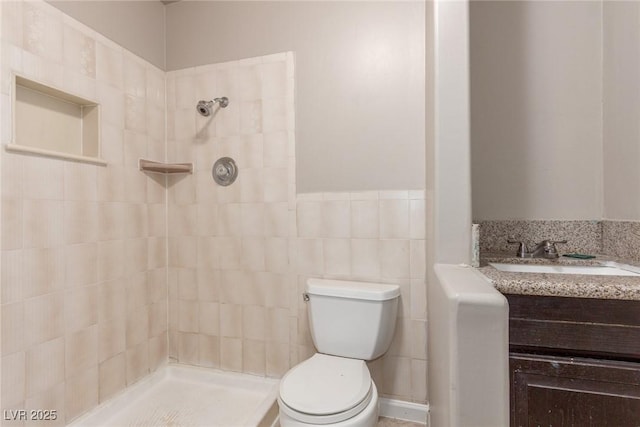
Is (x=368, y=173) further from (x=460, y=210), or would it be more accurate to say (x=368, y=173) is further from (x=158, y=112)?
(x=158, y=112)

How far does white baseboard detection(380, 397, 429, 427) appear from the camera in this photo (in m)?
1.51

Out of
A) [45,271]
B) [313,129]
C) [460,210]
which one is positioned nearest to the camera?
[460,210]

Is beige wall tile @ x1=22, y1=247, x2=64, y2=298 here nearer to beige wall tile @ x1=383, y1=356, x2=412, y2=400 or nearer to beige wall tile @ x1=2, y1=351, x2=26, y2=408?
beige wall tile @ x1=2, y1=351, x2=26, y2=408

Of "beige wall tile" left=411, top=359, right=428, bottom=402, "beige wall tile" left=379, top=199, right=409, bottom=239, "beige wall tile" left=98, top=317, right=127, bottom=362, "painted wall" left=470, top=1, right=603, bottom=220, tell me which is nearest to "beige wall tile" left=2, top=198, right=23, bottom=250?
"beige wall tile" left=98, top=317, right=127, bottom=362

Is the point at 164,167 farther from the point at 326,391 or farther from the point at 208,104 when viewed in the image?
the point at 326,391

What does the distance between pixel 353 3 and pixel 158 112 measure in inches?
51.4

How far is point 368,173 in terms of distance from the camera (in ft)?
5.21

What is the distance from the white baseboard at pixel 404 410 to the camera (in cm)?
151

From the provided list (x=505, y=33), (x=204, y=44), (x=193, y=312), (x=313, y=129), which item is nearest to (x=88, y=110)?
(x=204, y=44)

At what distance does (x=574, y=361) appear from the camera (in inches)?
33.8

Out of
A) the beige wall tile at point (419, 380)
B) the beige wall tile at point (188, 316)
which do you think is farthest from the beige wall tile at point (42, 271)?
the beige wall tile at point (419, 380)

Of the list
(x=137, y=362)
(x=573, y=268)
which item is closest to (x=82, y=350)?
(x=137, y=362)

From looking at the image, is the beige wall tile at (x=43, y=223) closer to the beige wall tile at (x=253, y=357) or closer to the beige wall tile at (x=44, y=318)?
the beige wall tile at (x=44, y=318)

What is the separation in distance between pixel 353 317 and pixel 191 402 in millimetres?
1016
